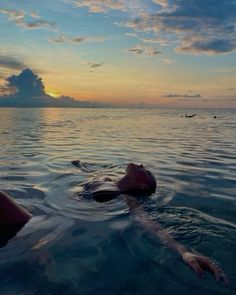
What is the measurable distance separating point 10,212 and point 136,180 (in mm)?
3345

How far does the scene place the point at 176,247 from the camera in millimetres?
5449

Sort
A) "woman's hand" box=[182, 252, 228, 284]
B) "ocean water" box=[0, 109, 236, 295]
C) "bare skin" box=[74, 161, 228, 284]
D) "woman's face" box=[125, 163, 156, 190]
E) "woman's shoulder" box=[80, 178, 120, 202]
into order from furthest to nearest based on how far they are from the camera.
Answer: "woman's shoulder" box=[80, 178, 120, 202]
"woman's face" box=[125, 163, 156, 190]
"ocean water" box=[0, 109, 236, 295]
"bare skin" box=[74, 161, 228, 284]
"woman's hand" box=[182, 252, 228, 284]

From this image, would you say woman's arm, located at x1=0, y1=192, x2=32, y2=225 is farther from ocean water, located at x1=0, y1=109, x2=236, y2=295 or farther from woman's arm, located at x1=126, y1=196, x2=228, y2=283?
woman's arm, located at x1=126, y1=196, x2=228, y2=283

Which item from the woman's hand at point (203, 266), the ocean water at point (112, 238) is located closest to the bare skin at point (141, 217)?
the woman's hand at point (203, 266)

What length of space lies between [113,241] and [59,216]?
1669mm

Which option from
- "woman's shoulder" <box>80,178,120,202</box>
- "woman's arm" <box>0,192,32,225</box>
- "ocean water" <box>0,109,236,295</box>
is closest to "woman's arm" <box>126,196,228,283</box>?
"ocean water" <box>0,109,236,295</box>

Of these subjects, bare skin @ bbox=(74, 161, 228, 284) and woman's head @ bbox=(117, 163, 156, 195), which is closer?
bare skin @ bbox=(74, 161, 228, 284)

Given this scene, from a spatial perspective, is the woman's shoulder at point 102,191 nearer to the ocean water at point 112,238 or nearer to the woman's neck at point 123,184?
the woman's neck at point 123,184

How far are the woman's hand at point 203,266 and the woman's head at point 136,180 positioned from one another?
3734mm

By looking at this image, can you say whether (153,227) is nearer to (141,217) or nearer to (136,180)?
(141,217)

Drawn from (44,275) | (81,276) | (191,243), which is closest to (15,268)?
(44,275)

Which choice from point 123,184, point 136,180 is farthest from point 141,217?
point 123,184

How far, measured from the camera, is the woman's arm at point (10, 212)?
19.6ft

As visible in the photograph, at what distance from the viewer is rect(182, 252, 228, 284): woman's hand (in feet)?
14.2
